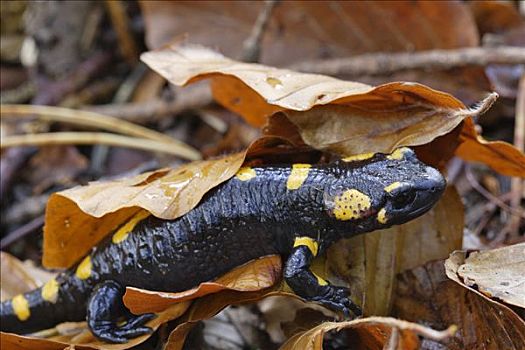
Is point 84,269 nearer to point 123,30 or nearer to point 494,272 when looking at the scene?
point 494,272

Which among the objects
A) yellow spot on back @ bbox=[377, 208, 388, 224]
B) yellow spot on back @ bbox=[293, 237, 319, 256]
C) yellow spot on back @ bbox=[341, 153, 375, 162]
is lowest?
yellow spot on back @ bbox=[293, 237, 319, 256]

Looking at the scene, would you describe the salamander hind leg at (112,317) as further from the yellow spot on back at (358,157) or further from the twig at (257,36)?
the twig at (257,36)

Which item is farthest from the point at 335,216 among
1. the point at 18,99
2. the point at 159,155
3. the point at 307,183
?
the point at 18,99

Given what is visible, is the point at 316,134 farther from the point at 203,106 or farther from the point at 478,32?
the point at 478,32

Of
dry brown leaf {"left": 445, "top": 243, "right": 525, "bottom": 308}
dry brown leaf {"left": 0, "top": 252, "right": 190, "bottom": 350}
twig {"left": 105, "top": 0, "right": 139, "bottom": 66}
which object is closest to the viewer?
dry brown leaf {"left": 445, "top": 243, "right": 525, "bottom": 308}

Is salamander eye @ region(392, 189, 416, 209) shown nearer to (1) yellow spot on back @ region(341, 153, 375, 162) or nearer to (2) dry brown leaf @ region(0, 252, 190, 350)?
(1) yellow spot on back @ region(341, 153, 375, 162)

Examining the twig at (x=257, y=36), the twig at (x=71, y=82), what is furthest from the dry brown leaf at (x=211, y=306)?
the twig at (x=71, y=82)

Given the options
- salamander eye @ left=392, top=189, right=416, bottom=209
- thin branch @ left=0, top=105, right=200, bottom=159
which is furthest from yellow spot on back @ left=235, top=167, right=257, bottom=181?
thin branch @ left=0, top=105, right=200, bottom=159
